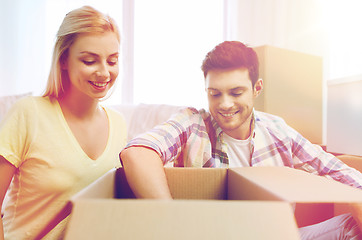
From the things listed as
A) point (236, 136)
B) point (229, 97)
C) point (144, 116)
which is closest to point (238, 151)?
point (236, 136)

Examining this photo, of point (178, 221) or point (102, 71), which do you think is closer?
point (178, 221)

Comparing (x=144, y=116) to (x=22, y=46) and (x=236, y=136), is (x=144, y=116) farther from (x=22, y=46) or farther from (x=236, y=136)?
(x=22, y=46)

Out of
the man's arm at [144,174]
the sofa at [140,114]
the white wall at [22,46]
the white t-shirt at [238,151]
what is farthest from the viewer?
the white wall at [22,46]

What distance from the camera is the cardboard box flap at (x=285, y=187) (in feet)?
1.10

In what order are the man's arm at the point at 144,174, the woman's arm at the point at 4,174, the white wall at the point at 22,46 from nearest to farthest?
the man's arm at the point at 144,174
the woman's arm at the point at 4,174
the white wall at the point at 22,46

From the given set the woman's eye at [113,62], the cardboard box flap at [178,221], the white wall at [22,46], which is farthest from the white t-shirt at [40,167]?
the white wall at [22,46]

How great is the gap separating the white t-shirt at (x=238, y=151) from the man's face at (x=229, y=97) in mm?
48

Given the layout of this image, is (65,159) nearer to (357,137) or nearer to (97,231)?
(97,231)

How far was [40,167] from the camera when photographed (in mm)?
763

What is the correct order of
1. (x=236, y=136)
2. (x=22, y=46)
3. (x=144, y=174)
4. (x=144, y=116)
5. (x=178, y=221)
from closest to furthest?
(x=178, y=221), (x=144, y=174), (x=236, y=136), (x=144, y=116), (x=22, y=46)

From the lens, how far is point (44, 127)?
0.78 m

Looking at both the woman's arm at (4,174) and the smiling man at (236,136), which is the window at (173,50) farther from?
the woman's arm at (4,174)

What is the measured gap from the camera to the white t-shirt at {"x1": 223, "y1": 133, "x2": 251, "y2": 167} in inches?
36.8

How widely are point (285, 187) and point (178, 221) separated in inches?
7.2
